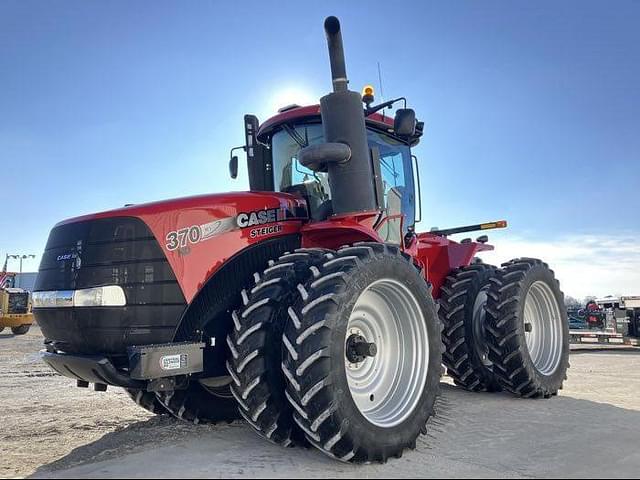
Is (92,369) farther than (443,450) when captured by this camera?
No

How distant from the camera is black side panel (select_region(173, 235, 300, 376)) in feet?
12.8

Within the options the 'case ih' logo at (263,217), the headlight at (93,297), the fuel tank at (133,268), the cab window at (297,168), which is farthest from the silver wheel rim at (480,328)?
the headlight at (93,297)

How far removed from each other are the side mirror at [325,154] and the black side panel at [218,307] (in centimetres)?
76

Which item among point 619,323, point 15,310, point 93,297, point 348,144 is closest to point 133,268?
point 93,297

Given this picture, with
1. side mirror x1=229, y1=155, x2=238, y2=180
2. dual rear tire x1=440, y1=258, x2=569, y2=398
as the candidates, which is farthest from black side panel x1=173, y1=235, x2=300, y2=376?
dual rear tire x1=440, y1=258, x2=569, y2=398

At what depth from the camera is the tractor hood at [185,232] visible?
387 centimetres

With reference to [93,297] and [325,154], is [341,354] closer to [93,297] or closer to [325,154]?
[325,154]

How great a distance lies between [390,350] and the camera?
4.39 m

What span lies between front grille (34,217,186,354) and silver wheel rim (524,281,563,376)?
4.59 meters

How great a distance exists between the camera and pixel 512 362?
5793 millimetres

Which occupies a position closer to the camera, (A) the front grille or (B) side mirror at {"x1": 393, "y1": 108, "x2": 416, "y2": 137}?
(A) the front grille

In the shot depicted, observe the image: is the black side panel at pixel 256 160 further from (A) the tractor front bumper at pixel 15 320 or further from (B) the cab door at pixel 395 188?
(A) the tractor front bumper at pixel 15 320

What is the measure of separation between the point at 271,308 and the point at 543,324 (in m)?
4.49

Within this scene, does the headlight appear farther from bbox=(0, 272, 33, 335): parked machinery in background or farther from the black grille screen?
the black grille screen
